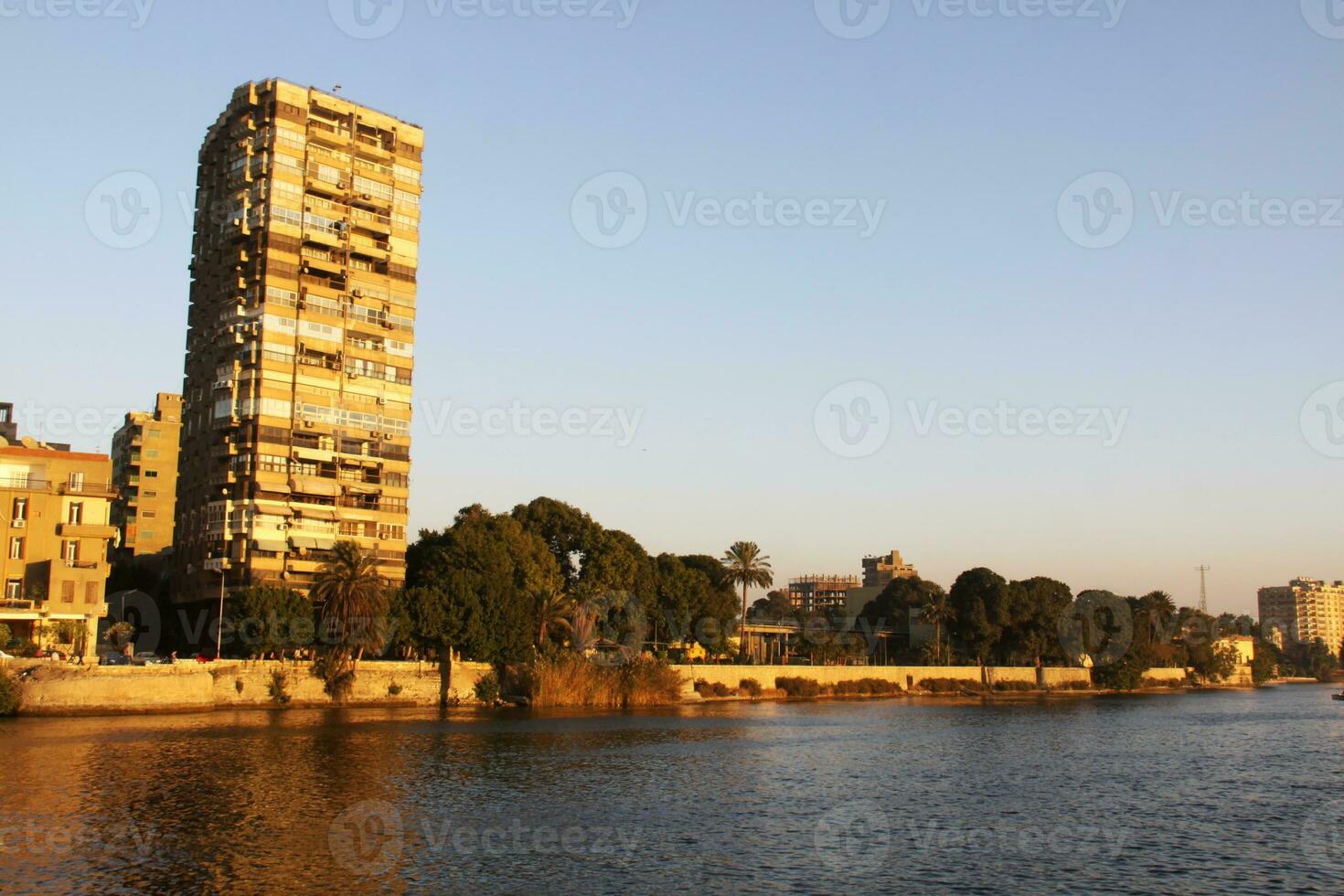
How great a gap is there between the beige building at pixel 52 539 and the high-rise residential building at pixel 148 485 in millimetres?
60886

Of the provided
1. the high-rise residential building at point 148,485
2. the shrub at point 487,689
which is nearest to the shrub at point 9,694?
the shrub at point 487,689

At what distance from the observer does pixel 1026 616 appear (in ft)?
539

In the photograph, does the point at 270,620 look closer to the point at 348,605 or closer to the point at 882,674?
the point at 348,605

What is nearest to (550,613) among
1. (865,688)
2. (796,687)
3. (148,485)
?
(796,687)

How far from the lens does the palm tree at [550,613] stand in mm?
107812

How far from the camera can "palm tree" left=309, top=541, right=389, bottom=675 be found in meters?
93.0

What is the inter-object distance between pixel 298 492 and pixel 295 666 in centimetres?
2277

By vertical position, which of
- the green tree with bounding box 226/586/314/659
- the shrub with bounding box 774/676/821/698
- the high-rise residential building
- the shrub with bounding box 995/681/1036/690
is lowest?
the shrub with bounding box 995/681/1036/690

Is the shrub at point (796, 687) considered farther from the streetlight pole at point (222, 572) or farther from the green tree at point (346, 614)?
the streetlight pole at point (222, 572)

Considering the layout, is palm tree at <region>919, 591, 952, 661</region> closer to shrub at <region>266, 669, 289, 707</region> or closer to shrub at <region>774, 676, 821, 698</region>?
shrub at <region>774, 676, 821, 698</region>

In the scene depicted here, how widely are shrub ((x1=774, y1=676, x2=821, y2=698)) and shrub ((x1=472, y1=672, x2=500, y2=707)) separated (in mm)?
41247

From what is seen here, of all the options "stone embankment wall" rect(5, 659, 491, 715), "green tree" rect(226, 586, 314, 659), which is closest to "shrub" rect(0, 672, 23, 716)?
"stone embankment wall" rect(5, 659, 491, 715)

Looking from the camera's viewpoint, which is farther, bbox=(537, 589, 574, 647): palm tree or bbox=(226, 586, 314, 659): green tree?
bbox=(537, 589, 574, 647): palm tree

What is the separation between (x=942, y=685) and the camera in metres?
154
